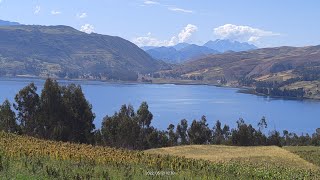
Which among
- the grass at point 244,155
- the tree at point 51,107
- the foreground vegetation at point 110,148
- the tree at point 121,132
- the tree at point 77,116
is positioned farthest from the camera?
the tree at point 121,132

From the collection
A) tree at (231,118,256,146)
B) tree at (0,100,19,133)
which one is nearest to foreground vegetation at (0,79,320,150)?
tree at (0,100,19,133)

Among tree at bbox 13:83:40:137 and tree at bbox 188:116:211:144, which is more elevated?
tree at bbox 13:83:40:137

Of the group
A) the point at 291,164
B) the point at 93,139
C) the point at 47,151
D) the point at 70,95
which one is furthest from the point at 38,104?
the point at 47,151

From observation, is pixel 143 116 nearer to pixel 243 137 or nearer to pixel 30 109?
pixel 243 137

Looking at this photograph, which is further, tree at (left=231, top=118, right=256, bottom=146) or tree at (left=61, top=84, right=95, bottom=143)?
tree at (left=231, top=118, right=256, bottom=146)

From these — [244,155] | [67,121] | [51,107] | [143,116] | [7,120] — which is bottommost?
[244,155]

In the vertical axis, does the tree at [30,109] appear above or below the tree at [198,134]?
above

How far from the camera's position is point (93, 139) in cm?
9081

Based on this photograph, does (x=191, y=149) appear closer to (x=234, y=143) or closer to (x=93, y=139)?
(x=93, y=139)

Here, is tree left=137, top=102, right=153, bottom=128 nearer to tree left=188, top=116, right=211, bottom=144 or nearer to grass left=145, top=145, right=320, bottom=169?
tree left=188, top=116, right=211, bottom=144

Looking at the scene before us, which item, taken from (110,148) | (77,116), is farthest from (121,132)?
(110,148)

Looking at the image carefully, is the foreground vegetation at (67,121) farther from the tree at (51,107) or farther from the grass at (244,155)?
the grass at (244,155)

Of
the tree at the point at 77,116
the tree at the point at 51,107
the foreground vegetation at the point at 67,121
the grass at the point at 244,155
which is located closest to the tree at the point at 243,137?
the foreground vegetation at the point at 67,121

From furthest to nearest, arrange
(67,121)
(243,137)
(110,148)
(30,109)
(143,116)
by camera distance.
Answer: (243,137) < (143,116) < (30,109) < (67,121) < (110,148)
